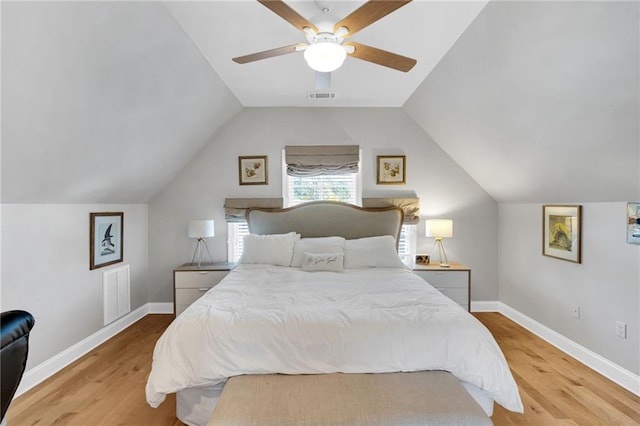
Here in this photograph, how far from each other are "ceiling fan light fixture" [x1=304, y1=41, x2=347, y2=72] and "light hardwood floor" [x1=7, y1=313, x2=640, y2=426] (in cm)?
246

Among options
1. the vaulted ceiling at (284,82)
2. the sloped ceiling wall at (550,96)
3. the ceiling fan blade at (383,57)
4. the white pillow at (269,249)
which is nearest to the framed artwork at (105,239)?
the vaulted ceiling at (284,82)

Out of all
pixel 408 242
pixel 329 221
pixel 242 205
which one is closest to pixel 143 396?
pixel 242 205

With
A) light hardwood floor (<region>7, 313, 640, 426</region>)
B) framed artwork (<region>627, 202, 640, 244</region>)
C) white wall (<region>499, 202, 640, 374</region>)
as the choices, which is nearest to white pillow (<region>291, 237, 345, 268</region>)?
light hardwood floor (<region>7, 313, 640, 426</region>)

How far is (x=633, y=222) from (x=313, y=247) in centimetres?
275

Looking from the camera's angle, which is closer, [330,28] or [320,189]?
[330,28]

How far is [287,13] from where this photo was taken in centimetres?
170

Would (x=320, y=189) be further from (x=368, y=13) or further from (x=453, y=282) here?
(x=368, y=13)

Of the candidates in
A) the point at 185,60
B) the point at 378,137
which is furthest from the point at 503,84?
the point at 185,60

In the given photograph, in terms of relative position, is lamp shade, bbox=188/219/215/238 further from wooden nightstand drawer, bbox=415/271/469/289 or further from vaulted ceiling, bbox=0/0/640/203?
wooden nightstand drawer, bbox=415/271/469/289

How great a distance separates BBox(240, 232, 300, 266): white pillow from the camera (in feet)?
11.6

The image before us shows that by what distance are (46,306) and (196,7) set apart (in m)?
2.66

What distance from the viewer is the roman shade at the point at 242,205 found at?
13.8 feet

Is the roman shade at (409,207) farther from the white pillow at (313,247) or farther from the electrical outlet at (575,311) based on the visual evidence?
the electrical outlet at (575,311)

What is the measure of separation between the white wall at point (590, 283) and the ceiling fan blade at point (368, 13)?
2447mm
